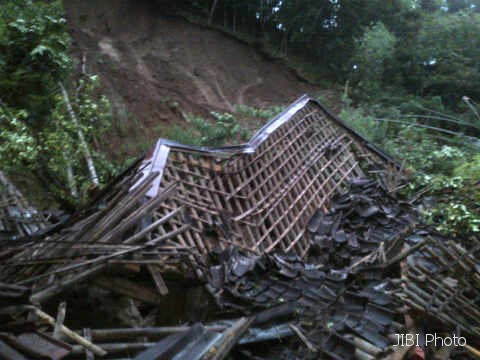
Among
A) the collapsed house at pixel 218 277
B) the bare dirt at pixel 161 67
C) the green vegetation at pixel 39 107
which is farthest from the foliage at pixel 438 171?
the green vegetation at pixel 39 107

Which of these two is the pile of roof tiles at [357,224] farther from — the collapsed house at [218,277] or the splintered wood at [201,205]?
the splintered wood at [201,205]

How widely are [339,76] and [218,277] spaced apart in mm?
14722

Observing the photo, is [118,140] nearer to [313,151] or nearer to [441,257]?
[313,151]

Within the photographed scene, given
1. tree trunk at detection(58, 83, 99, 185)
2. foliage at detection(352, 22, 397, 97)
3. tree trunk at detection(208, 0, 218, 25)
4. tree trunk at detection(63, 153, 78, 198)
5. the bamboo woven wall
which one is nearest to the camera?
the bamboo woven wall

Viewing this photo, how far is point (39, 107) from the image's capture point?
20.3 feet

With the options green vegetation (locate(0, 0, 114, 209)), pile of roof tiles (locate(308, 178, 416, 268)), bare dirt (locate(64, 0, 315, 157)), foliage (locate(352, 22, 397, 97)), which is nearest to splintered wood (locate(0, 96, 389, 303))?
pile of roof tiles (locate(308, 178, 416, 268))

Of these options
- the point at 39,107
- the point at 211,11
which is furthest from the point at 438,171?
the point at 211,11

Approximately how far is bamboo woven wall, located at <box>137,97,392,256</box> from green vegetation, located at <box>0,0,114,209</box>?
2.25 metres

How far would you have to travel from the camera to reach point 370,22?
16531mm

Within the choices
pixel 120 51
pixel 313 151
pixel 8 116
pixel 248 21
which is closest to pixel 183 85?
pixel 120 51

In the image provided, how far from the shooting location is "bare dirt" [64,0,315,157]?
1160 cm

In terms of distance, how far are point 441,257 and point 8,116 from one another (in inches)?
225

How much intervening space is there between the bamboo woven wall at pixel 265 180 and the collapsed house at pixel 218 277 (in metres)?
0.03

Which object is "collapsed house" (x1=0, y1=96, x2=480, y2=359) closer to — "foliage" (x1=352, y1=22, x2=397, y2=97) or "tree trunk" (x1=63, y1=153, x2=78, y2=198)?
"tree trunk" (x1=63, y1=153, x2=78, y2=198)
